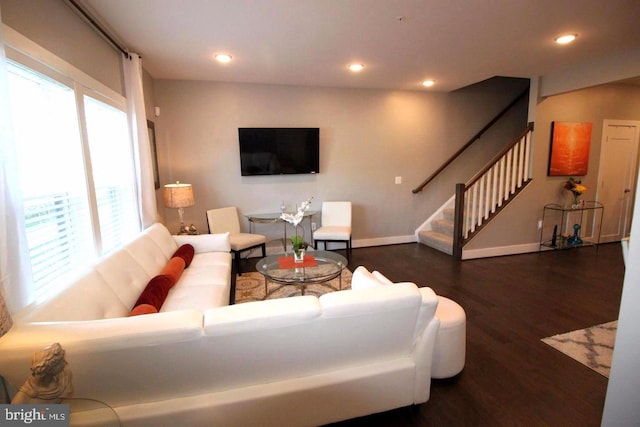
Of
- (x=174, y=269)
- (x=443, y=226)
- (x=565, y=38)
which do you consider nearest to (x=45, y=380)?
(x=174, y=269)

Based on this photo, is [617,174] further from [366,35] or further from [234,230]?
[234,230]

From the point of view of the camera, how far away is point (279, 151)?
4.47 meters

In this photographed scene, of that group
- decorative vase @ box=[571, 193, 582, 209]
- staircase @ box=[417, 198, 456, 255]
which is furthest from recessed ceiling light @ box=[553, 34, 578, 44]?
decorative vase @ box=[571, 193, 582, 209]

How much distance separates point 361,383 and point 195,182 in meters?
3.67

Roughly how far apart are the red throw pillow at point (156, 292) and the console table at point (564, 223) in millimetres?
5197

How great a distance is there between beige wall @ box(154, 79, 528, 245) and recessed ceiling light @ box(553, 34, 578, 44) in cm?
217

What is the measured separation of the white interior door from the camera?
4766mm

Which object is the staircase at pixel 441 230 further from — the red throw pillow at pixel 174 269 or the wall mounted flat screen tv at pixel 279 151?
the red throw pillow at pixel 174 269

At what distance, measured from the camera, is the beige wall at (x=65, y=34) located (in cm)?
158

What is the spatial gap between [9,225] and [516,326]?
3.44 meters

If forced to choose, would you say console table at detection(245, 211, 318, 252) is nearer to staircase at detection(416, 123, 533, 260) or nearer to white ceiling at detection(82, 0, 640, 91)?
white ceiling at detection(82, 0, 640, 91)

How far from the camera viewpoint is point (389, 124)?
4.93 meters

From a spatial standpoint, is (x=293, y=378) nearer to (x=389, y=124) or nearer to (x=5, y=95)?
(x=5, y=95)

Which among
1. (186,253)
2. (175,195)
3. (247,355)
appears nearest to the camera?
(247,355)
